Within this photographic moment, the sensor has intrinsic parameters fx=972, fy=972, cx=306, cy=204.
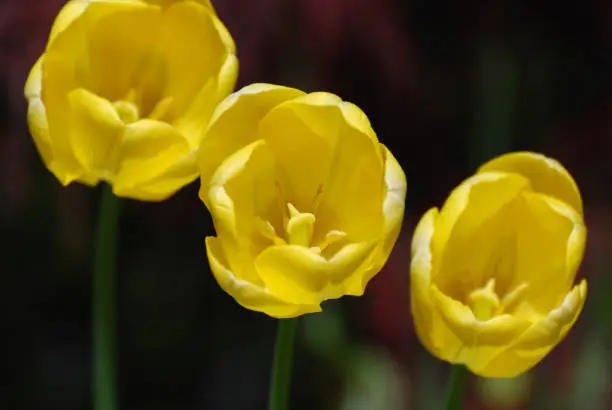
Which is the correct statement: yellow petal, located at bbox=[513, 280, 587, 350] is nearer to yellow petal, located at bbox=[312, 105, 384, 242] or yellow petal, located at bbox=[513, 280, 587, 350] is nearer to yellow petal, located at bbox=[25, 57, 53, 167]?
yellow petal, located at bbox=[312, 105, 384, 242]

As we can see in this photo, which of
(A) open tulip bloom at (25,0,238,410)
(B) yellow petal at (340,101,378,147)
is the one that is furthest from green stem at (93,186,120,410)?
(B) yellow petal at (340,101,378,147)

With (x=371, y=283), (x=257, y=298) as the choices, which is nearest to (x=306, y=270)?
(x=257, y=298)

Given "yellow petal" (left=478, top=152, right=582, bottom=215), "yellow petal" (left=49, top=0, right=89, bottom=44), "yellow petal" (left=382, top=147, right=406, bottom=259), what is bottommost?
"yellow petal" (left=478, top=152, right=582, bottom=215)

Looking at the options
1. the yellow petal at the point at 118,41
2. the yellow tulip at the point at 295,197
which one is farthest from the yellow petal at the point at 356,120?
the yellow petal at the point at 118,41

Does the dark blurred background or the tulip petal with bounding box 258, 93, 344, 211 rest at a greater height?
the tulip petal with bounding box 258, 93, 344, 211

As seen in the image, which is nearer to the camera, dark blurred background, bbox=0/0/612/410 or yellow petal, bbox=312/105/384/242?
yellow petal, bbox=312/105/384/242

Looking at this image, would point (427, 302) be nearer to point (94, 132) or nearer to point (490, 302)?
point (490, 302)

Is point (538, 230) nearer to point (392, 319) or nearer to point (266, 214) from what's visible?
point (266, 214)

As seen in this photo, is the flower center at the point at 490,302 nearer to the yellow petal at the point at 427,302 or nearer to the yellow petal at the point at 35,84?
the yellow petal at the point at 427,302
